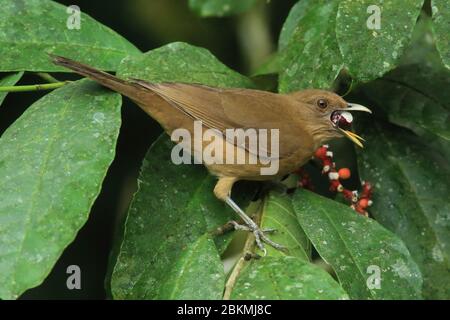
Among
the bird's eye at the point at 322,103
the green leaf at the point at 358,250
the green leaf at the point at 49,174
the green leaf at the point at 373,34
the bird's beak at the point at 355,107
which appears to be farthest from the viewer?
the bird's eye at the point at 322,103

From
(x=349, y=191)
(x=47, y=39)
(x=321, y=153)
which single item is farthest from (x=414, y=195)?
(x=47, y=39)

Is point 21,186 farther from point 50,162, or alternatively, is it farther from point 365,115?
point 365,115

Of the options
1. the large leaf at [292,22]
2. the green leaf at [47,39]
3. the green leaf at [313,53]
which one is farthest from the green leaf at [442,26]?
the green leaf at [47,39]

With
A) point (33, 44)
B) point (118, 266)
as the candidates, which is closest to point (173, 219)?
point (118, 266)

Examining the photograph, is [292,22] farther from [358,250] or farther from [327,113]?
[358,250]

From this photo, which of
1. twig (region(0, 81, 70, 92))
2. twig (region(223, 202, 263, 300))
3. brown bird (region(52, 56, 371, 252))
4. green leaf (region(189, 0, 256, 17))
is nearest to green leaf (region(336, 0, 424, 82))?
brown bird (region(52, 56, 371, 252))

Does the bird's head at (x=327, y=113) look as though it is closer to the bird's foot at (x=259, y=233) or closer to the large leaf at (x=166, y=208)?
the large leaf at (x=166, y=208)
